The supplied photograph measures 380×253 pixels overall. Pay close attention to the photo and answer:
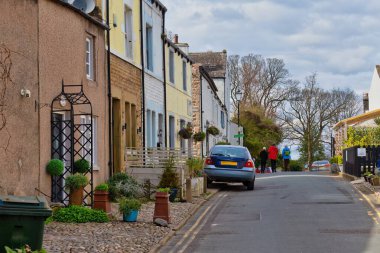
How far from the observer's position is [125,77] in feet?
78.8

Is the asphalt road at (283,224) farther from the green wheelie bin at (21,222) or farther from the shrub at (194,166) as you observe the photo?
the green wheelie bin at (21,222)

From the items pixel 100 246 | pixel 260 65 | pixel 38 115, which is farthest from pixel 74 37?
pixel 260 65

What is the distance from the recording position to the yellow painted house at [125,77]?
22.9 metres

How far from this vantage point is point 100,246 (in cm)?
1255

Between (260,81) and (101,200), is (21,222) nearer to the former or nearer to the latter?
(101,200)

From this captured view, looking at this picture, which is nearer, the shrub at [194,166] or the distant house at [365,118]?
the shrub at [194,166]

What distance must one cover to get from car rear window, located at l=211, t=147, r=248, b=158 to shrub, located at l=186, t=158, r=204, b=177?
140 cm

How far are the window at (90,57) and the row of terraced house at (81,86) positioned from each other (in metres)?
0.03

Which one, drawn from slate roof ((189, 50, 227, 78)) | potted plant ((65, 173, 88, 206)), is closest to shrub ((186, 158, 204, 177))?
potted plant ((65, 173, 88, 206))

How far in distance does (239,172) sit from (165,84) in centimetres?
555

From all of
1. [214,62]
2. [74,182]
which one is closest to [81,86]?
[74,182]

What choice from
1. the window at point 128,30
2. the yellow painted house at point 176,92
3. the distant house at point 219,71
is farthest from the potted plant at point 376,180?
the distant house at point 219,71

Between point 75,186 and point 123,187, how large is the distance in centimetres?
390

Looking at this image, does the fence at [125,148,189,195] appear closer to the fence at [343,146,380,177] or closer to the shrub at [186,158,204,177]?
the shrub at [186,158,204,177]
